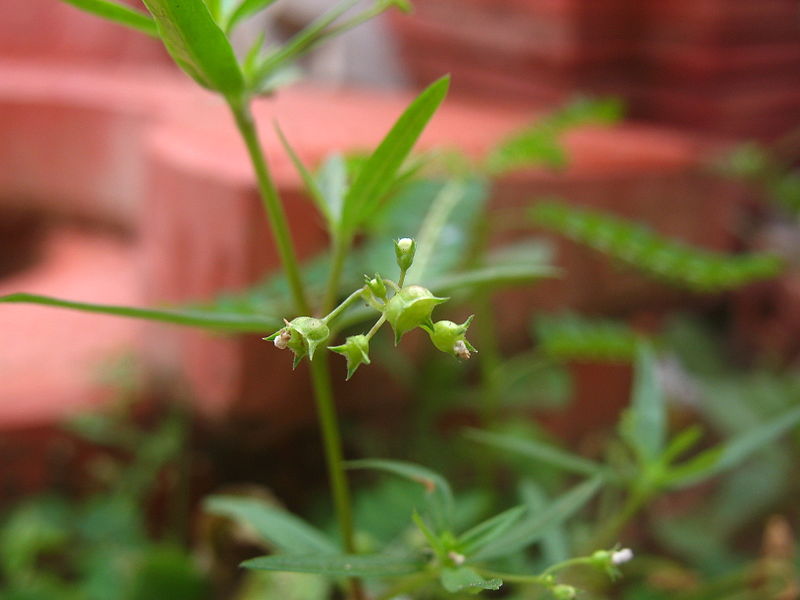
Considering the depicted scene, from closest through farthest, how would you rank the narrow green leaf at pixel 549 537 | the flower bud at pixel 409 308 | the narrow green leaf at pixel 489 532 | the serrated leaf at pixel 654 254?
1. the flower bud at pixel 409 308
2. the narrow green leaf at pixel 489 532
3. the narrow green leaf at pixel 549 537
4. the serrated leaf at pixel 654 254

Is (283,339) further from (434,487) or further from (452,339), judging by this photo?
(434,487)

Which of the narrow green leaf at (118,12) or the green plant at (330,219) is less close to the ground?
the narrow green leaf at (118,12)

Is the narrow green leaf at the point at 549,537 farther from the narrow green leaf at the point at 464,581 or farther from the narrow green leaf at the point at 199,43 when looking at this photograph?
the narrow green leaf at the point at 199,43

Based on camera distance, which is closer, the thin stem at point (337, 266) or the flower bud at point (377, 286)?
the flower bud at point (377, 286)

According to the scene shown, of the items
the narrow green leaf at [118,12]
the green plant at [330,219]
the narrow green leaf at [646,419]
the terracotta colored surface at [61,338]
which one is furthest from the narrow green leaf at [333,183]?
the terracotta colored surface at [61,338]

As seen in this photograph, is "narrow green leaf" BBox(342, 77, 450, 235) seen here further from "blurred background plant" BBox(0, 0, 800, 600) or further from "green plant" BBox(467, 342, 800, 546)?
"green plant" BBox(467, 342, 800, 546)

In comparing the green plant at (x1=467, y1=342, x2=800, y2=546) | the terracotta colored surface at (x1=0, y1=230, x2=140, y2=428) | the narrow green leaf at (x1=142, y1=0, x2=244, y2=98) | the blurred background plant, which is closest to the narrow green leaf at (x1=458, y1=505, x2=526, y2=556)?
the blurred background plant

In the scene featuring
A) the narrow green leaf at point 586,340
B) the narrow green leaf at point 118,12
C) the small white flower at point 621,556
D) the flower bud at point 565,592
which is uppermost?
the narrow green leaf at point 586,340
